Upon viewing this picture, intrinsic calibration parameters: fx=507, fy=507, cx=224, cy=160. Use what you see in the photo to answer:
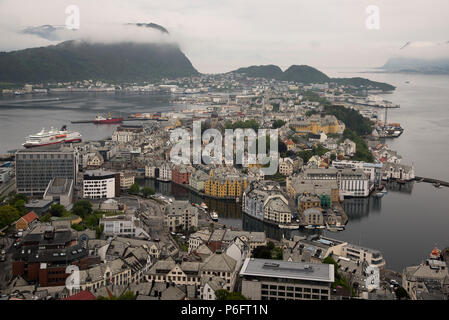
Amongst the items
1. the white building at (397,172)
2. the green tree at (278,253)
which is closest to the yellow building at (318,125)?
the white building at (397,172)

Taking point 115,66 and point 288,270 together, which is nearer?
point 288,270

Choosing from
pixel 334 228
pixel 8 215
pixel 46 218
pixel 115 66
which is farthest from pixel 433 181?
pixel 115 66

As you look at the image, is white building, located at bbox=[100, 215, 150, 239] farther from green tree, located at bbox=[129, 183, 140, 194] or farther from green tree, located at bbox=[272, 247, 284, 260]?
green tree, located at bbox=[129, 183, 140, 194]

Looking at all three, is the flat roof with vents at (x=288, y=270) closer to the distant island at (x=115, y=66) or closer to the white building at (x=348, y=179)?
the white building at (x=348, y=179)

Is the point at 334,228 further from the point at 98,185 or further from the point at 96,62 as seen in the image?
the point at 96,62

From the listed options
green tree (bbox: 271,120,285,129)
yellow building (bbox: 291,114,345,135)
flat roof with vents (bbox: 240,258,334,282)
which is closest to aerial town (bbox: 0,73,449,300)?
flat roof with vents (bbox: 240,258,334,282)
